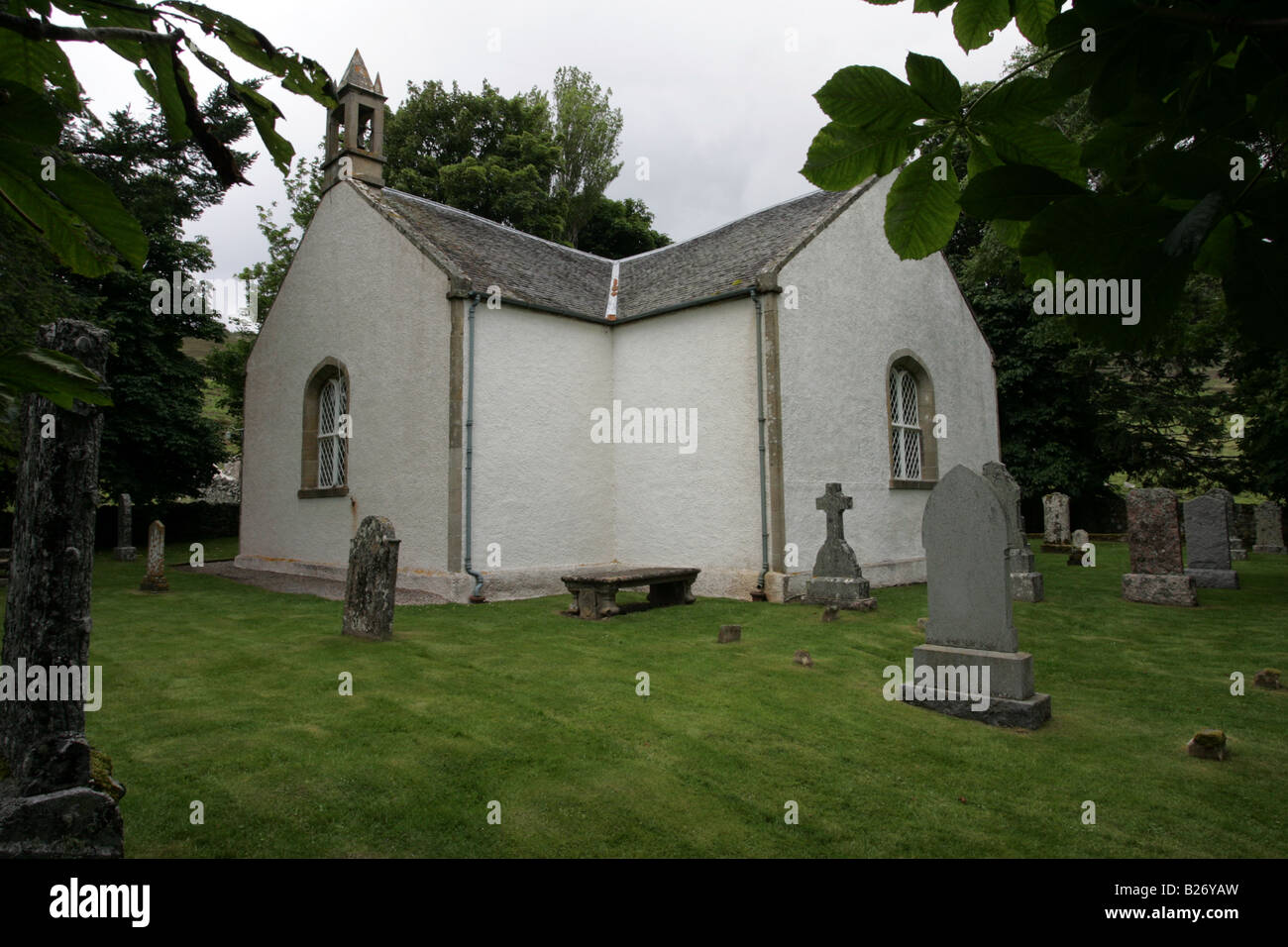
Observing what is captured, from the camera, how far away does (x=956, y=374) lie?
16.9m

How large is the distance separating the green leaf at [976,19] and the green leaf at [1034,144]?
0.34 metres

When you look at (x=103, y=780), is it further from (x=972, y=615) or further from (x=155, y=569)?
(x=155, y=569)

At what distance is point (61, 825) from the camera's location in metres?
3.04

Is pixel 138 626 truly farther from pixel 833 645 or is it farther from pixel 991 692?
pixel 991 692

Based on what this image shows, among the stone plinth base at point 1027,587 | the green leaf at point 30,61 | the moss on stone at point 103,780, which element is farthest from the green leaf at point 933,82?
the stone plinth base at point 1027,587

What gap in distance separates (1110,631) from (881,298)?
321 inches

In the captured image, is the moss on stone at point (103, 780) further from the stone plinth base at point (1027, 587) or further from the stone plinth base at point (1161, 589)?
the stone plinth base at point (1161, 589)

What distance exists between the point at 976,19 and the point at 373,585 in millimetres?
8474

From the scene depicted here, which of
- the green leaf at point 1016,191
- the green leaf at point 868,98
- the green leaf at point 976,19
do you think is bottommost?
the green leaf at point 1016,191

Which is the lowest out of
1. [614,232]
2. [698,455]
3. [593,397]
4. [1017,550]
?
[1017,550]

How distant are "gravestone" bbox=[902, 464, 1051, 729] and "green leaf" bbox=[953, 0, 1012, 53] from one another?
5.24 meters

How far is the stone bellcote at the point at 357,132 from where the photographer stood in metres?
15.5

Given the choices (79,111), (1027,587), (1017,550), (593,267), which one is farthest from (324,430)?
(79,111)

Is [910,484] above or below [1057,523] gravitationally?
above
